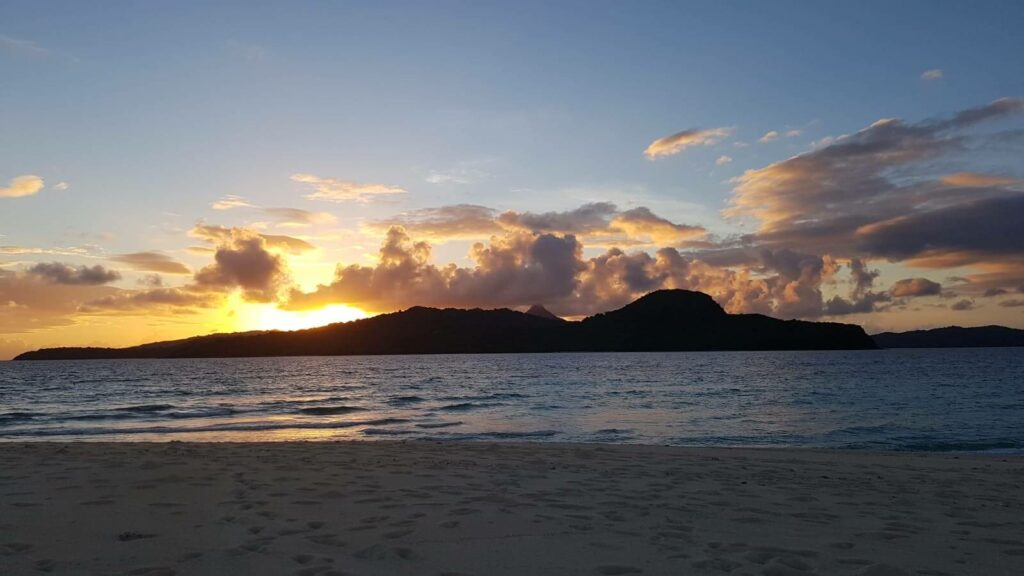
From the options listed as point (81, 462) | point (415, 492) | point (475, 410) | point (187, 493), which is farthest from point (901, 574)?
point (475, 410)

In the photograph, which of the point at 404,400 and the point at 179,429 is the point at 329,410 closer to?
the point at 404,400

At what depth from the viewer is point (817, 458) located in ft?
59.0

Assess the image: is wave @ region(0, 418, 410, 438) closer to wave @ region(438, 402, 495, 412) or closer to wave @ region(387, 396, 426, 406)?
wave @ region(438, 402, 495, 412)

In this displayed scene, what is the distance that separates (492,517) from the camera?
342 inches

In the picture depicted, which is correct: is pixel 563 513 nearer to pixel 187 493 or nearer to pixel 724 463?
pixel 187 493

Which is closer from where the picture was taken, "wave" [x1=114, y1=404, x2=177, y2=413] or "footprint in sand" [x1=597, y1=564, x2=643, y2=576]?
"footprint in sand" [x1=597, y1=564, x2=643, y2=576]

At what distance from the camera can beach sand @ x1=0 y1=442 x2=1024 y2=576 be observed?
6.63 m

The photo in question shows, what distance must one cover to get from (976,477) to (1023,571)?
9095 mm

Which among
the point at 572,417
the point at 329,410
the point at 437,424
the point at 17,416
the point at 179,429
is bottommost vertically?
the point at 572,417

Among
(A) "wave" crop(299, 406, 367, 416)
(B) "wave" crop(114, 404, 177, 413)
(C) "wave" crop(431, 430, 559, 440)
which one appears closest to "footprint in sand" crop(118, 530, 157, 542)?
(C) "wave" crop(431, 430, 559, 440)

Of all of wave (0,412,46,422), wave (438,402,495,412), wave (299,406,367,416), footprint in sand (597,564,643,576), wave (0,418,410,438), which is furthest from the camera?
wave (438,402,495,412)

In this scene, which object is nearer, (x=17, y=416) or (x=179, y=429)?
(x=179, y=429)

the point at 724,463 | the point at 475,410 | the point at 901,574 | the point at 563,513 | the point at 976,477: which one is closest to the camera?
the point at 901,574

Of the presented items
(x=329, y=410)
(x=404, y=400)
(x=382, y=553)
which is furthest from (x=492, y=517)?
(x=404, y=400)
